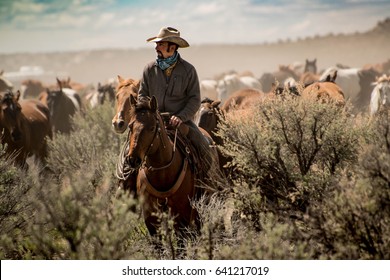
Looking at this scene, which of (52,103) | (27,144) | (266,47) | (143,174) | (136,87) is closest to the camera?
(143,174)

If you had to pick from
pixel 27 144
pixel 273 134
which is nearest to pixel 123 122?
pixel 273 134

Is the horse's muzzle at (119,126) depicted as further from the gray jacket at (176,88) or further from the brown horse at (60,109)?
the brown horse at (60,109)

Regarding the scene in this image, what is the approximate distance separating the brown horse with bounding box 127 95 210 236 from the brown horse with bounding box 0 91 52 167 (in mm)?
3991

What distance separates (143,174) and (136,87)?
3111 mm

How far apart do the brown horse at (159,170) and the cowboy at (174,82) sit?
33 centimetres

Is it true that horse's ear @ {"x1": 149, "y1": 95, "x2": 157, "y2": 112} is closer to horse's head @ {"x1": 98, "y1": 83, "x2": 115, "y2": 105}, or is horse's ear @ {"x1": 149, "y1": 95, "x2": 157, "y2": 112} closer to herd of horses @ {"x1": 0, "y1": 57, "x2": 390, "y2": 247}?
herd of horses @ {"x1": 0, "y1": 57, "x2": 390, "y2": 247}

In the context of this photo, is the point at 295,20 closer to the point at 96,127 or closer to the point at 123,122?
the point at 96,127

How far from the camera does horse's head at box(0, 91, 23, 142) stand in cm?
1160

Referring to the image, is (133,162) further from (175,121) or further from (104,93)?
(104,93)

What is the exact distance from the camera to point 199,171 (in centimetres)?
723

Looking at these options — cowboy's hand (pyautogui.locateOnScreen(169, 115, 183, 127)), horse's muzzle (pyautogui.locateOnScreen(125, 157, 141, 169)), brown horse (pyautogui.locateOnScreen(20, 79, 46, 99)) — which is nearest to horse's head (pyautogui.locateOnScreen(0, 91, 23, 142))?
cowboy's hand (pyautogui.locateOnScreen(169, 115, 183, 127))

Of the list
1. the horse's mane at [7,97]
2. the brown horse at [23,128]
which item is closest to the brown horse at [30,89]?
the brown horse at [23,128]

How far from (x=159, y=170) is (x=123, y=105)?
7.92 ft
